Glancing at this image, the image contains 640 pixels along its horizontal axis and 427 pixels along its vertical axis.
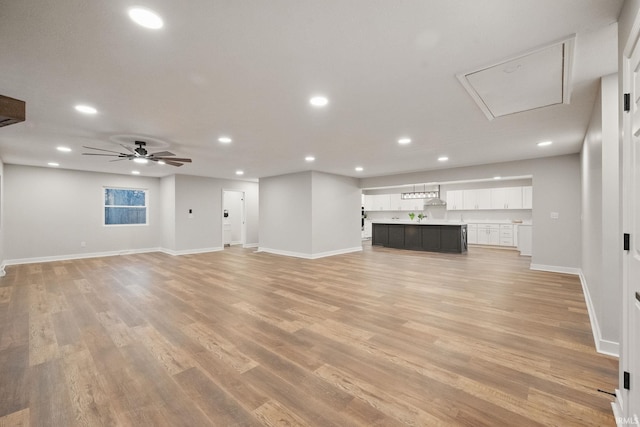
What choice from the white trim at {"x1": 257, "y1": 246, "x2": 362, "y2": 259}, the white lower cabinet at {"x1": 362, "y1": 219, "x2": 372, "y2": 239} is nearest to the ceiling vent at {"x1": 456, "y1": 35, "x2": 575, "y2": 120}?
the white trim at {"x1": 257, "y1": 246, "x2": 362, "y2": 259}

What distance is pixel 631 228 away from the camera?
1.41m

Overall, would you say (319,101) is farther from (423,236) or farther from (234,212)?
(234,212)

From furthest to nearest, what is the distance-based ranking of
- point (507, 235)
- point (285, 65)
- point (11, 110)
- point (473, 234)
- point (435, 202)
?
point (435, 202) < point (473, 234) < point (507, 235) < point (285, 65) < point (11, 110)

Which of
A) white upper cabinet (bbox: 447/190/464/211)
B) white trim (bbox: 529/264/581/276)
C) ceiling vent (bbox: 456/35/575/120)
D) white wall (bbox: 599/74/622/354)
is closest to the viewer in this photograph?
ceiling vent (bbox: 456/35/575/120)

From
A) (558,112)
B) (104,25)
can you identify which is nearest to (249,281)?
(104,25)

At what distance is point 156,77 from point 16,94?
61.3 inches

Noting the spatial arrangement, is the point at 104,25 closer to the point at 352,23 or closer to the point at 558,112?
the point at 352,23

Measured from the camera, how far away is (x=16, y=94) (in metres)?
2.66

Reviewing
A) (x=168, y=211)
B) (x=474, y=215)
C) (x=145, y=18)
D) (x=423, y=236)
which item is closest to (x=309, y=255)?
(x=423, y=236)

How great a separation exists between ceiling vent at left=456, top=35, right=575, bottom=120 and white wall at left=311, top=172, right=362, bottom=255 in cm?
487

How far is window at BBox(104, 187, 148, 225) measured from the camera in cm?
804

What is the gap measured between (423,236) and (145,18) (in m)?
8.69

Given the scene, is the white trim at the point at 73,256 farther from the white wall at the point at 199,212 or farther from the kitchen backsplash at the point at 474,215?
the kitchen backsplash at the point at 474,215

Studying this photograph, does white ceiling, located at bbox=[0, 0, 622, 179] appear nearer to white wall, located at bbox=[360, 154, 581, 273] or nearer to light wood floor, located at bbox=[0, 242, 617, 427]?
white wall, located at bbox=[360, 154, 581, 273]
